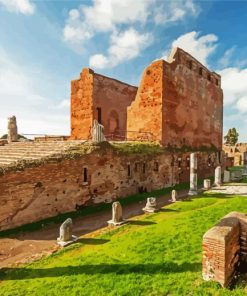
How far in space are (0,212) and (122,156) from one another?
8312 mm

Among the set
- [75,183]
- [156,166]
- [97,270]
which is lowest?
[97,270]

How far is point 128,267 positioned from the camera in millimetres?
7078

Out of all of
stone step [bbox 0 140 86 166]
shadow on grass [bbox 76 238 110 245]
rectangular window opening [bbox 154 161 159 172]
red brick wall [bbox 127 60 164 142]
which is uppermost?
red brick wall [bbox 127 60 164 142]

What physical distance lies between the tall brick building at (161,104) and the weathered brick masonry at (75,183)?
11.0 ft

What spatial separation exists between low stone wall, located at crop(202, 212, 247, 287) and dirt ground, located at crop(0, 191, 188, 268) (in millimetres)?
5442

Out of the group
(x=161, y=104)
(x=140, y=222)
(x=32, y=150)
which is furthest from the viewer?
(x=161, y=104)

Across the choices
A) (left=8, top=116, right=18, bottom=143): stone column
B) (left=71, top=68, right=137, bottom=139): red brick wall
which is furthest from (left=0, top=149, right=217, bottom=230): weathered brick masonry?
(left=8, top=116, right=18, bottom=143): stone column

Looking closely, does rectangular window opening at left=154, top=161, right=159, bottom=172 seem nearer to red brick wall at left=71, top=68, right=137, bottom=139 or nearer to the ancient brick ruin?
red brick wall at left=71, top=68, right=137, bottom=139

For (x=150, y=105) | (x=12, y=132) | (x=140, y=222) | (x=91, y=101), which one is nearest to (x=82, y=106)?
(x=91, y=101)

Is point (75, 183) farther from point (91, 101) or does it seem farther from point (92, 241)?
point (91, 101)

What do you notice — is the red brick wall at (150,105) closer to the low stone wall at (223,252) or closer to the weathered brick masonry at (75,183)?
the weathered brick masonry at (75,183)

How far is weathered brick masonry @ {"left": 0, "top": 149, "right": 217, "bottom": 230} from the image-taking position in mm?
11875

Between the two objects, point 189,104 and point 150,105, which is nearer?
point 150,105

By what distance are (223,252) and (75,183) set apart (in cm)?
1002
